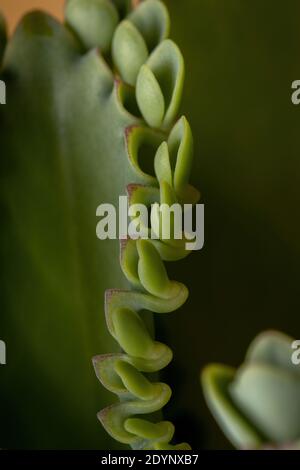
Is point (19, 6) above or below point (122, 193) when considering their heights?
above

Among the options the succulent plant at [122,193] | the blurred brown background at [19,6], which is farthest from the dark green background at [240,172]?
the blurred brown background at [19,6]

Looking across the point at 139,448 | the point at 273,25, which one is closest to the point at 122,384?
the point at 139,448

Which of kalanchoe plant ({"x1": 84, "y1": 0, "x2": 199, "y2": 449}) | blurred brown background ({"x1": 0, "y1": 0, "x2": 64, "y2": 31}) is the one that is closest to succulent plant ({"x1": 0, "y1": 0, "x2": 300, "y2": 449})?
kalanchoe plant ({"x1": 84, "y1": 0, "x2": 199, "y2": 449})

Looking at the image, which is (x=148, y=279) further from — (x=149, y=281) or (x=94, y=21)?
(x=94, y=21)

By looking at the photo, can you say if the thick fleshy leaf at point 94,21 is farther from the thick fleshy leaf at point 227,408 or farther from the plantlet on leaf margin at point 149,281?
the thick fleshy leaf at point 227,408

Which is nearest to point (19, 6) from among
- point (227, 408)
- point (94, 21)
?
point (94, 21)
